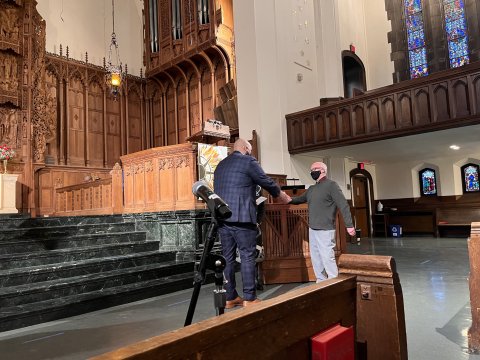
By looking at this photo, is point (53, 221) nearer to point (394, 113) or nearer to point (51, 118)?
point (394, 113)

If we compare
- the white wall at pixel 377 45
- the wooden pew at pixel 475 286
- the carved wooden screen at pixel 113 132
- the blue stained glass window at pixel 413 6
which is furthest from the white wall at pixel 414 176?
the wooden pew at pixel 475 286

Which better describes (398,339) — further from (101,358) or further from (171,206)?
(171,206)

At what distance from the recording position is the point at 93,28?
12.9 meters

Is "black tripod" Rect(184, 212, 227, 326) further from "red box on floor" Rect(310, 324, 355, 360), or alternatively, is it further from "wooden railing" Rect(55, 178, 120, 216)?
"wooden railing" Rect(55, 178, 120, 216)

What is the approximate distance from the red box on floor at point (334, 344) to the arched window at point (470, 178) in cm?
1154

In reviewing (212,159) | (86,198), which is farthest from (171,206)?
(86,198)

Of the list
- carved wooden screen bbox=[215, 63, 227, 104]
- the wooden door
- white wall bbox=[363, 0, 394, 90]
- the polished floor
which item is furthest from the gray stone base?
white wall bbox=[363, 0, 394, 90]

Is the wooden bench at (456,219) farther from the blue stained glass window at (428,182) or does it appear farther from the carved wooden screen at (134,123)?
the carved wooden screen at (134,123)

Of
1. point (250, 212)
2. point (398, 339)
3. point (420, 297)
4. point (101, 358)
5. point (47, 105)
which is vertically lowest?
point (420, 297)

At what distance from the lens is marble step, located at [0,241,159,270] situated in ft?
14.0

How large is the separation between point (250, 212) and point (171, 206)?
3030 mm

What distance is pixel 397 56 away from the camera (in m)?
12.2

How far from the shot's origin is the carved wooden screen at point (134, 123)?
1317 cm

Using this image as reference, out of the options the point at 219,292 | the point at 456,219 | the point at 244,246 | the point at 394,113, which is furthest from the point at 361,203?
the point at 219,292
